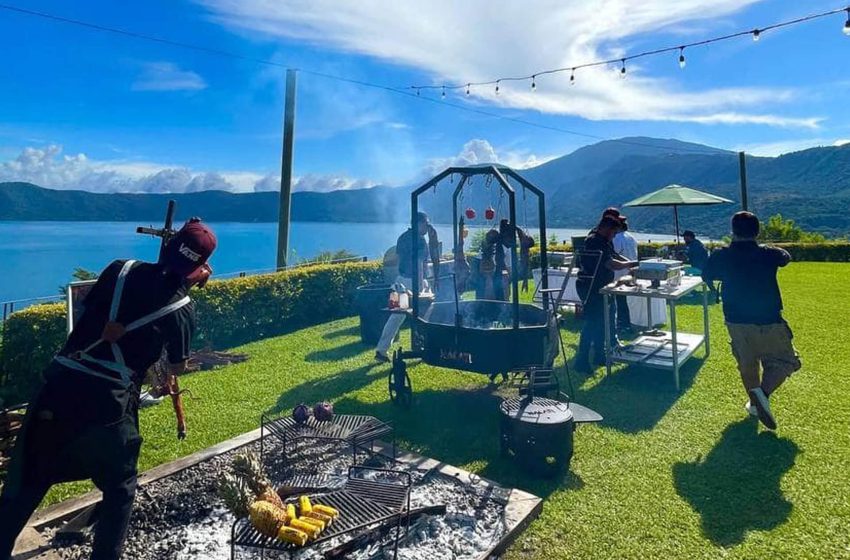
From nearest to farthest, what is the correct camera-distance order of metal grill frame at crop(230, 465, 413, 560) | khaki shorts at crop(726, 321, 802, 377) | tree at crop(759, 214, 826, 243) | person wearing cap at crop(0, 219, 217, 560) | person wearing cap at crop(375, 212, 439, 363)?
1. person wearing cap at crop(0, 219, 217, 560)
2. metal grill frame at crop(230, 465, 413, 560)
3. khaki shorts at crop(726, 321, 802, 377)
4. person wearing cap at crop(375, 212, 439, 363)
5. tree at crop(759, 214, 826, 243)

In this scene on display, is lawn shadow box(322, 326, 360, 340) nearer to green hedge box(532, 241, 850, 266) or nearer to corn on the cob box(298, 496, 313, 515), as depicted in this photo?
corn on the cob box(298, 496, 313, 515)

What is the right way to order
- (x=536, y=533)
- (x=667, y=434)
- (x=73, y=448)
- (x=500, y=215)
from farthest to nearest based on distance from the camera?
1. (x=500, y=215)
2. (x=667, y=434)
3. (x=536, y=533)
4. (x=73, y=448)

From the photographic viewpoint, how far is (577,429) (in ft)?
15.0

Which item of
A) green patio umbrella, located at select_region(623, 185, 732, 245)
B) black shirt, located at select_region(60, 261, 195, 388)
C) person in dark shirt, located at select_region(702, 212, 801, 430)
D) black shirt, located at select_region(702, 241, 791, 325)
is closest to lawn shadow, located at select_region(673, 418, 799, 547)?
person in dark shirt, located at select_region(702, 212, 801, 430)

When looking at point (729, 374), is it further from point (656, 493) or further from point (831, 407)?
point (656, 493)

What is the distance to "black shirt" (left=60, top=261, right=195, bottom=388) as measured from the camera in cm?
239

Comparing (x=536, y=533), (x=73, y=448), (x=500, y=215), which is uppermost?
(x=500, y=215)

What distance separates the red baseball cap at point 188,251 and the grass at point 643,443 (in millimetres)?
2417

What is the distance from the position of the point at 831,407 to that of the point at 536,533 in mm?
3773

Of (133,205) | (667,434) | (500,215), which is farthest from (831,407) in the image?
(133,205)

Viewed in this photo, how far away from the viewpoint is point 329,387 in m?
5.93

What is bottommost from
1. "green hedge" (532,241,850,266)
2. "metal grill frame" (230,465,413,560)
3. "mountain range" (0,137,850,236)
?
"metal grill frame" (230,465,413,560)

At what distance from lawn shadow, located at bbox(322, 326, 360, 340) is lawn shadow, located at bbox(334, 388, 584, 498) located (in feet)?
11.0

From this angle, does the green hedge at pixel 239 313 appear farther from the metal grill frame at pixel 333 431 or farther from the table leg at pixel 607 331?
the table leg at pixel 607 331
